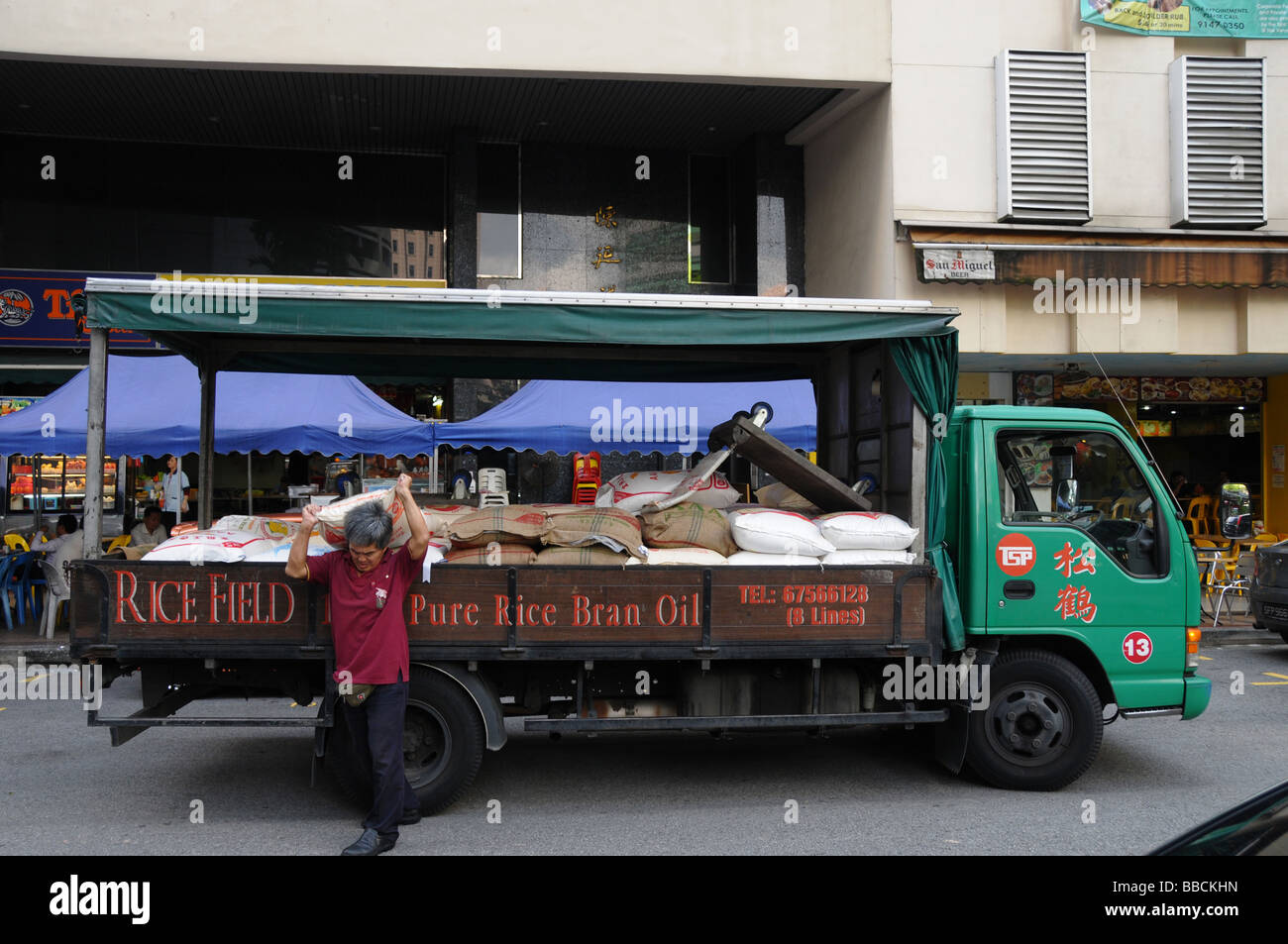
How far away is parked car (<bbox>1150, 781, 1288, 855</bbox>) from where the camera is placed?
231cm

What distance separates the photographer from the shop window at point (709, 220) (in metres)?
16.2

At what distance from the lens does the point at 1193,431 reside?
16.7 metres

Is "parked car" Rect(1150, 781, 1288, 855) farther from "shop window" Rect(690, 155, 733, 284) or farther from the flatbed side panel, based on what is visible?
"shop window" Rect(690, 155, 733, 284)

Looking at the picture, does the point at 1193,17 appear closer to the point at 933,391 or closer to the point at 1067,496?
the point at 1067,496

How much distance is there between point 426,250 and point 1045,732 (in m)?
13.0

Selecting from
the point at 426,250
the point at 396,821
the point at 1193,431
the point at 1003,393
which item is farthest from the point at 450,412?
the point at 1193,431

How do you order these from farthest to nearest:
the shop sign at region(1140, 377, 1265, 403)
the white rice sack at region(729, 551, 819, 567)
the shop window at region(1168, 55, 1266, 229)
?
the shop sign at region(1140, 377, 1265, 403), the shop window at region(1168, 55, 1266, 229), the white rice sack at region(729, 551, 819, 567)

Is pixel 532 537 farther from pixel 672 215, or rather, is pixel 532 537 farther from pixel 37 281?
pixel 37 281

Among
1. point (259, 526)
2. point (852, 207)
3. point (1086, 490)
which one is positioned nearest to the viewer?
point (1086, 490)

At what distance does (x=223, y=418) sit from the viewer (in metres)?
11.3
